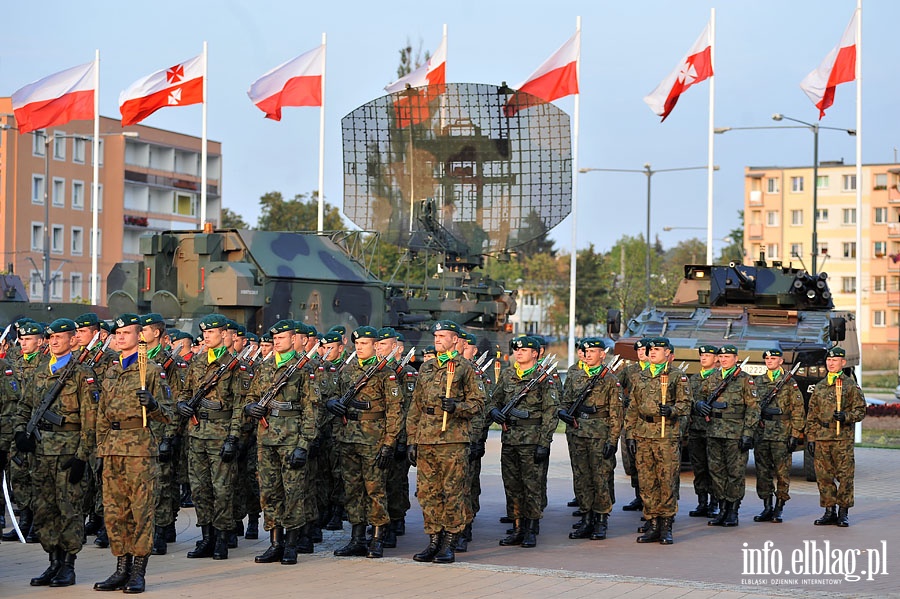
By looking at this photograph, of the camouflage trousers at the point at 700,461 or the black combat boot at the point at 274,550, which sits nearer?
the black combat boot at the point at 274,550

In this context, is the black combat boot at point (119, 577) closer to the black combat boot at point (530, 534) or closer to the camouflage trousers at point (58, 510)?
the camouflage trousers at point (58, 510)

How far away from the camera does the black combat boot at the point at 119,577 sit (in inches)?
368

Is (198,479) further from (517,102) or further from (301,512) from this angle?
(517,102)

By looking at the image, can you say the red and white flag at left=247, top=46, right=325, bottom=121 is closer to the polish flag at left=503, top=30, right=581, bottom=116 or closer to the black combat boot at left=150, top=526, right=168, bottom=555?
the polish flag at left=503, top=30, right=581, bottom=116

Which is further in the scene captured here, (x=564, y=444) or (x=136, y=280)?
(x=564, y=444)

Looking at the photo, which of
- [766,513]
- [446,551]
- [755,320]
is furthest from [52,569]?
[755,320]

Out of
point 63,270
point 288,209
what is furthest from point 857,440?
point 63,270

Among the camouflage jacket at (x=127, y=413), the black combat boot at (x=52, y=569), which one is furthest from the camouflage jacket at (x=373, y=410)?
the black combat boot at (x=52, y=569)

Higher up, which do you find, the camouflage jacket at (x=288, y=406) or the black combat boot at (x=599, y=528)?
the camouflage jacket at (x=288, y=406)

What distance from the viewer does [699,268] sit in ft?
66.0

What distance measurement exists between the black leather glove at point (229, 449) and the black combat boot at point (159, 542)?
982 mm

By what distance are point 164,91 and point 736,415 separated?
49.3 ft

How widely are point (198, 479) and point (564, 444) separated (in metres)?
12.1

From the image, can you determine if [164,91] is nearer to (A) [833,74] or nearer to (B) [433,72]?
(B) [433,72]
